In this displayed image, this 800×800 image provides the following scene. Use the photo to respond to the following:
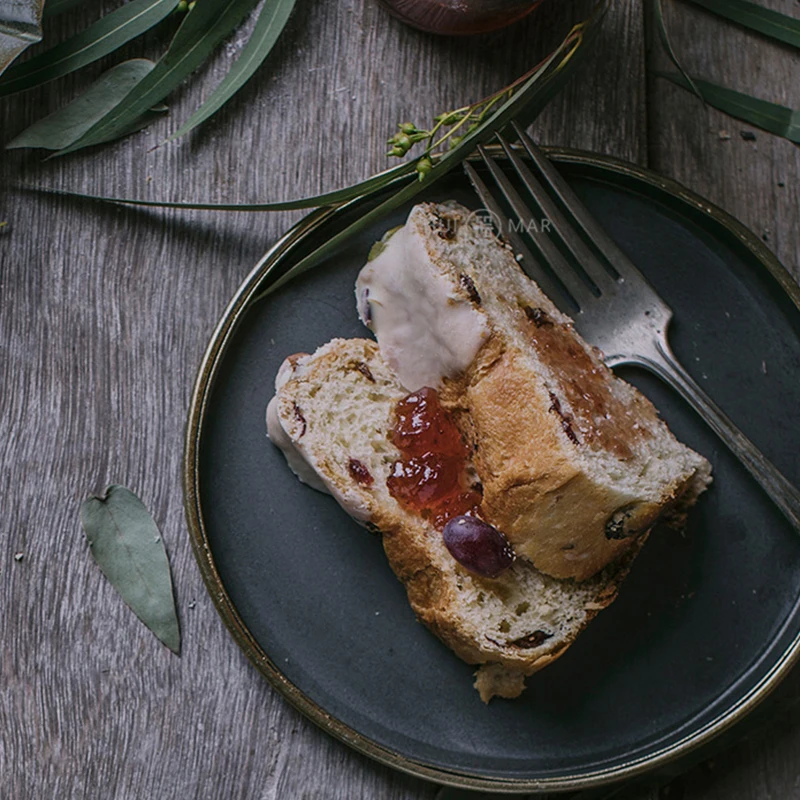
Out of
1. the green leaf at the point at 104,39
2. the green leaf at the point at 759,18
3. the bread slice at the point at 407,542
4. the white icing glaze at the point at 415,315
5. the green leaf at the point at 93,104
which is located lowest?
the bread slice at the point at 407,542

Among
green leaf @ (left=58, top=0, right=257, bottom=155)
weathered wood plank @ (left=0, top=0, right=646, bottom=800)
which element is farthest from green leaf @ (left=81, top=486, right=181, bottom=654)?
green leaf @ (left=58, top=0, right=257, bottom=155)

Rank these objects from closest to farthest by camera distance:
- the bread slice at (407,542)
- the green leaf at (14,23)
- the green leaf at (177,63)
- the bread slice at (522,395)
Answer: the bread slice at (522,395)
the bread slice at (407,542)
the green leaf at (14,23)
the green leaf at (177,63)

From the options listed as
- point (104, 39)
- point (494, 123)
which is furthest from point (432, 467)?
point (104, 39)

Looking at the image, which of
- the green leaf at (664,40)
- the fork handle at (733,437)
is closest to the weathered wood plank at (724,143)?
the green leaf at (664,40)

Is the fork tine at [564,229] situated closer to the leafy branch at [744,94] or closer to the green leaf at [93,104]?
the leafy branch at [744,94]

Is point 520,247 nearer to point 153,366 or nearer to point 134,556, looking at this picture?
point 153,366

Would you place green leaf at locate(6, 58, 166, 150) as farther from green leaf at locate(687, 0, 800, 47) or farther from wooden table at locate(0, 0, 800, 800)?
green leaf at locate(687, 0, 800, 47)

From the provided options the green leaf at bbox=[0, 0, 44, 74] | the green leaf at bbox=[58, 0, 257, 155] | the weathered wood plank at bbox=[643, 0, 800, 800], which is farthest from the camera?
the weathered wood plank at bbox=[643, 0, 800, 800]

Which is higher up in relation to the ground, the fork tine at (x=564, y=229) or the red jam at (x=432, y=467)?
the fork tine at (x=564, y=229)
